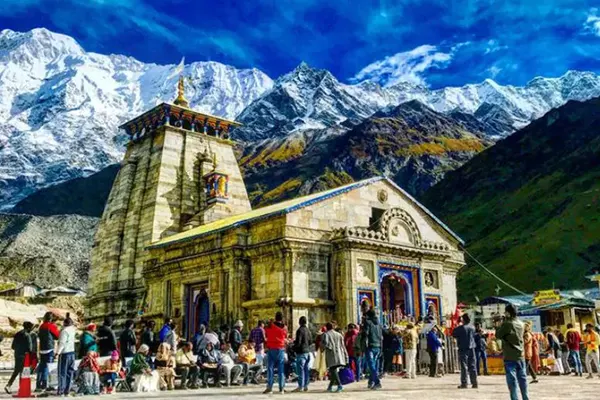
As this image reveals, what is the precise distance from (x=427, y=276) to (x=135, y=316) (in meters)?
14.3

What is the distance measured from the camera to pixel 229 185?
36938mm

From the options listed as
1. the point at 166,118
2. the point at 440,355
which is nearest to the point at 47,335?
the point at 440,355

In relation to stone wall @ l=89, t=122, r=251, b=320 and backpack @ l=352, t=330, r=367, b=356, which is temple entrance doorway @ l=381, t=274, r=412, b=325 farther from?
stone wall @ l=89, t=122, r=251, b=320

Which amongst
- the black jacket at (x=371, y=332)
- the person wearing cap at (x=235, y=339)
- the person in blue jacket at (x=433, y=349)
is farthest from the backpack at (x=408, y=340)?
the person wearing cap at (x=235, y=339)

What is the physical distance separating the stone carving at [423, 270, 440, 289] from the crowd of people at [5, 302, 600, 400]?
4.83m

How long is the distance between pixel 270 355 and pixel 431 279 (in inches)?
520

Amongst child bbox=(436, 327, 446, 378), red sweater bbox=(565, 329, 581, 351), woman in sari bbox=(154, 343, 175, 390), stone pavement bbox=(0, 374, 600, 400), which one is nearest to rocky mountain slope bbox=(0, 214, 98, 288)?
woman in sari bbox=(154, 343, 175, 390)

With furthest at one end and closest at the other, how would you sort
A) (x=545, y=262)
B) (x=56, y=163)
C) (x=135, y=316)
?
(x=56, y=163), (x=545, y=262), (x=135, y=316)

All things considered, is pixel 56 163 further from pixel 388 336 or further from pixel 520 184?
pixel 388 336

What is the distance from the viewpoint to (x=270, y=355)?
47.8ft

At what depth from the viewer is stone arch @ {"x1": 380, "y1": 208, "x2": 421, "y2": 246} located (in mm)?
24859

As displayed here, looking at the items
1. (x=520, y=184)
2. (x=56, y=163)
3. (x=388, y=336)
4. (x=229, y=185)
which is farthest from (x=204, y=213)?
Result: (x=56, y=163)

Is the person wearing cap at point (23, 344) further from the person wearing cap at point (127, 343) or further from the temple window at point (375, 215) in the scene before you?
the temple window at point (375, 215)

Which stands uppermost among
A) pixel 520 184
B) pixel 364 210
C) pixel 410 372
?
pixel 520 184
